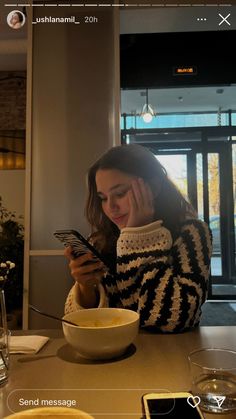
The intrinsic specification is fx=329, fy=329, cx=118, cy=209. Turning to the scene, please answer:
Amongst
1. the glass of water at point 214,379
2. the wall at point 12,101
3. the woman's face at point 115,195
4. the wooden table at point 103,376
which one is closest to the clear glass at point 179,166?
the wall at point 12,101

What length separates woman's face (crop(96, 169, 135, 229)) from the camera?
0.93m

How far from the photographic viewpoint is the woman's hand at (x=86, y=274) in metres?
0.75

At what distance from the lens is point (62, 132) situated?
1465mm

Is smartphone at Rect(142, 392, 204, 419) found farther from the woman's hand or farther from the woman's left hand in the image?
the woman's left hand

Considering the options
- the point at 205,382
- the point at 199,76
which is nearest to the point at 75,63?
the point at 199,76

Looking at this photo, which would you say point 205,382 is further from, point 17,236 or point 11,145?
point 11,145

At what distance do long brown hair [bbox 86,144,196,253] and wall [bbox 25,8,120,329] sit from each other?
0.42 meters

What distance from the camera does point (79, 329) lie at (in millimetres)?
463

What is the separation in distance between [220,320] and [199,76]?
1741mm

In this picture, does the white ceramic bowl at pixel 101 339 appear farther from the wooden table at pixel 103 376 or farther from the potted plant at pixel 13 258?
the potted plant at pixel 13 258

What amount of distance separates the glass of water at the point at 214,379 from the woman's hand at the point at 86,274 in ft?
1.23

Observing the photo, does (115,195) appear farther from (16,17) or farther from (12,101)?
(12,101)
